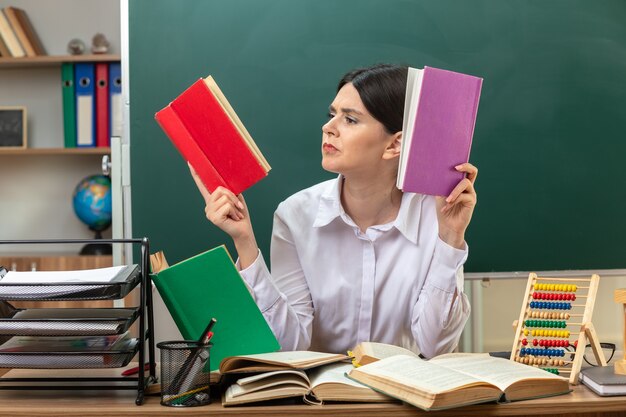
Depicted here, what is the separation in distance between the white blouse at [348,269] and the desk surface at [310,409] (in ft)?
1.96

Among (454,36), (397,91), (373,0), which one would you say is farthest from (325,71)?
(397,91)

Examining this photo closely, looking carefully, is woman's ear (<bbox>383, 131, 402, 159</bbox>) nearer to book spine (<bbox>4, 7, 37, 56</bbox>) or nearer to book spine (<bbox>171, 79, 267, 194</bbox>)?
book spine (<bbox>171, 79, 267, 194</bbox>)

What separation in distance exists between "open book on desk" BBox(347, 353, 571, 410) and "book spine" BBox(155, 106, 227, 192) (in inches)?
22.6

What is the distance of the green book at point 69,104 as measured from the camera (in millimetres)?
3943

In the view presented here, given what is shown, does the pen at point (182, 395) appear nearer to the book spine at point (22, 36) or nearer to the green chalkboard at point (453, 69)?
the green chalkboard at point (453, 69)

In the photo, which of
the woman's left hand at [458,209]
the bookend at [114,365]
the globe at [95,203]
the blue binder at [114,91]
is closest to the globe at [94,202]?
the globe at [95,203]

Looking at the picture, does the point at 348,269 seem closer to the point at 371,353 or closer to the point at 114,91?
the point at 371,353

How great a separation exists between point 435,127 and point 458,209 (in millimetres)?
262

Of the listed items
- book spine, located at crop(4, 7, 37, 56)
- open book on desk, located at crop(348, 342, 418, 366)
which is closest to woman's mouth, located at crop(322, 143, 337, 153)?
open book on desk, located at crop(348, 342, 418, 366)

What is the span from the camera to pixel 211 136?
5.41 ft

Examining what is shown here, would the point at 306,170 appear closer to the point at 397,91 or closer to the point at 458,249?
the point at 397,91

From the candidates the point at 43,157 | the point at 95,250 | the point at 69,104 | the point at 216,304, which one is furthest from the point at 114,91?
the point at 216,304

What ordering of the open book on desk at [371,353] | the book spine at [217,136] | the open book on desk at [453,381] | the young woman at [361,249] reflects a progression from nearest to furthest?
the open book on desk at [453,381]
the open book on desk at [371,353]
the book spine at [217,136]
the young woman at [361,249]

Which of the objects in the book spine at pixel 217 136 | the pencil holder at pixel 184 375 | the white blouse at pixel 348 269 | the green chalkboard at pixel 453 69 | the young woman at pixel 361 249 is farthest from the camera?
the green chalkboard at pixel 453 69
